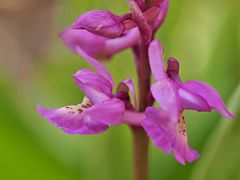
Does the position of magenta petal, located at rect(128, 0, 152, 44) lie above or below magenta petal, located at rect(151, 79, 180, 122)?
above

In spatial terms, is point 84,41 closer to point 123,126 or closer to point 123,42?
point 123,42

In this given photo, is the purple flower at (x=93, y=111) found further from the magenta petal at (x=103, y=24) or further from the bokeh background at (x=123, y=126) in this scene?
the bokeh background at (x=123, y=126)

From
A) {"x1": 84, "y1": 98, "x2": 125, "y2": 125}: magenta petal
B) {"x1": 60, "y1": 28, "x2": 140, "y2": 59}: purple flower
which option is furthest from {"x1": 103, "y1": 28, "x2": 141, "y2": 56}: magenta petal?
{"x1": 84, "y1": 98, "x2": 125, "y2": 125}: magenta petal

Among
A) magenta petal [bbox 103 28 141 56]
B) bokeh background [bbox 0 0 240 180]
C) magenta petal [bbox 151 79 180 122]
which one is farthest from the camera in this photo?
bokeh background [bbox 0 0 240 180]

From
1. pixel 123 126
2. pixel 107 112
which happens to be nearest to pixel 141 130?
pixel 107 112

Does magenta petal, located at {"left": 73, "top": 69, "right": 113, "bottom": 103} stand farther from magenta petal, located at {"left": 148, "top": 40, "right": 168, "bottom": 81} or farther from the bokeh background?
the bokeh background
